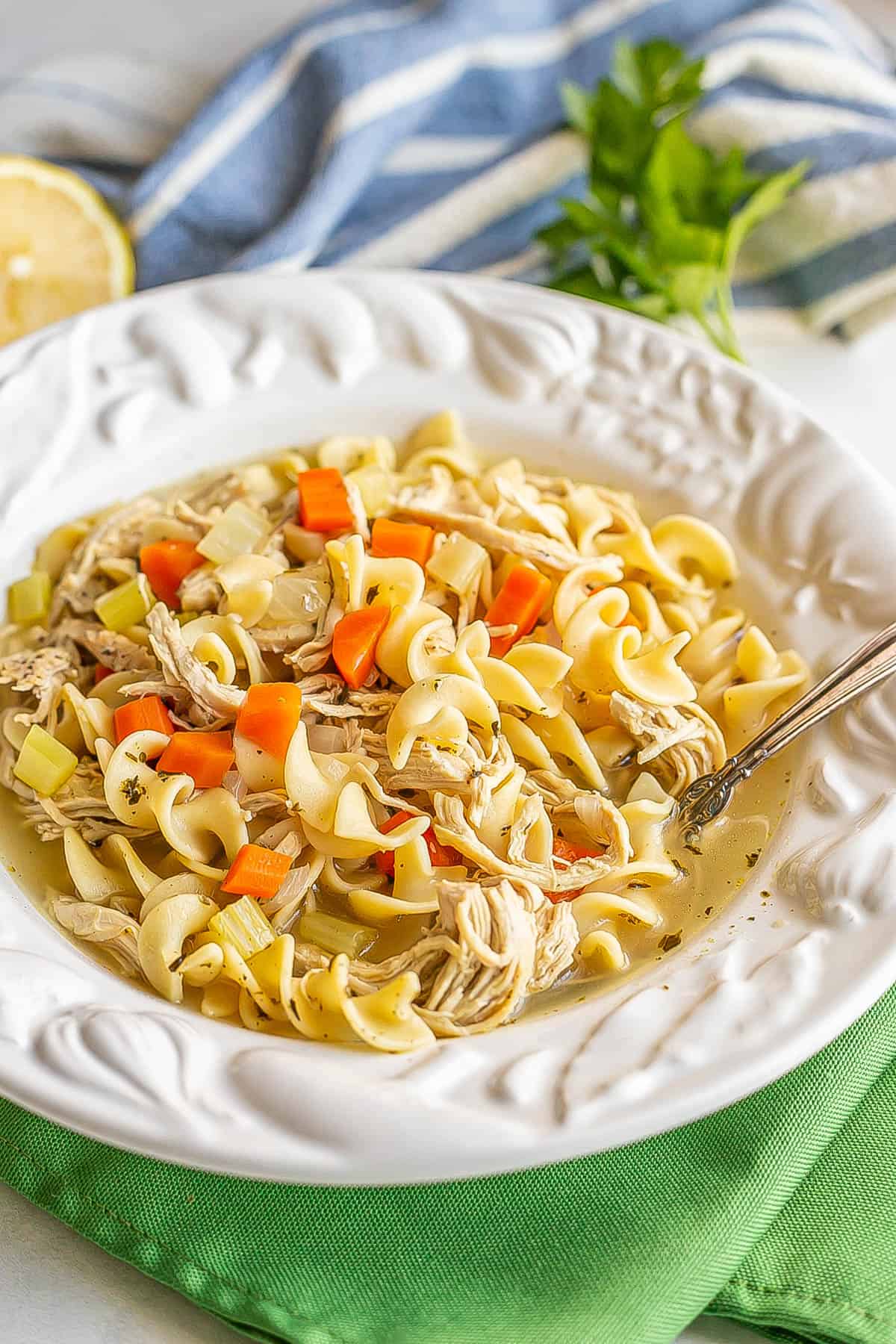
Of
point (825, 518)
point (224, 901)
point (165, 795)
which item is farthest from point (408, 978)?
point (825, 518)

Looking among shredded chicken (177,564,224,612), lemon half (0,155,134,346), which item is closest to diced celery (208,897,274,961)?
shredded chicken (177,564,224,612)

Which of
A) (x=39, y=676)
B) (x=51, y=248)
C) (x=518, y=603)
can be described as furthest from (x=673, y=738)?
(x=51, y=248)

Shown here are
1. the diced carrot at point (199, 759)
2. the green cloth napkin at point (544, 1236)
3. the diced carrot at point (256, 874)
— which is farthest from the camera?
the diced carrot at point (199, 759)

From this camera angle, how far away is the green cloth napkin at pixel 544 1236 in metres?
2.84

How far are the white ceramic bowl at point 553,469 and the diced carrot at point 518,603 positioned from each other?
68 cm

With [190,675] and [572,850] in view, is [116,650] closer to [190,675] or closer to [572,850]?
[190,675]

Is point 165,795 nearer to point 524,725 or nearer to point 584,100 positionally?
point 524,725

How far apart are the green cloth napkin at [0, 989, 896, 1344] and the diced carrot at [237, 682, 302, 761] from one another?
107cm

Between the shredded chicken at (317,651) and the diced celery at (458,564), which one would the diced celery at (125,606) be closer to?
the shredded chicken at (317,651)

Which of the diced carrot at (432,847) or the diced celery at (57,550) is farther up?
the diced carrot at (432,847)

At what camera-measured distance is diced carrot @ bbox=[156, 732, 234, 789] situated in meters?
3.42

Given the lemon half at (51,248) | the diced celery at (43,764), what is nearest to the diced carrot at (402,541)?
the diced celery at (43,764)

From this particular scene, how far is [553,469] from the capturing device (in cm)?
443

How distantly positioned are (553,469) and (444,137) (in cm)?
212
